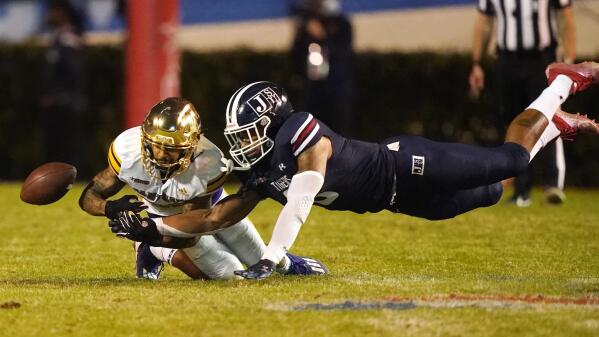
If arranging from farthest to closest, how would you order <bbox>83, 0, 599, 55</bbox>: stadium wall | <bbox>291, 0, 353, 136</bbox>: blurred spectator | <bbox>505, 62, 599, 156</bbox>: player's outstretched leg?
1. <bbox>83, 0, 599, 55</bbox>: stadium wall
2. <bbox>291, 0, 353, 136</bbox>: blurred spectator
3. <bbox>505, 62, 599, 156</bbox>: player's outstretched leg

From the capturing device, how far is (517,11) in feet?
30.3

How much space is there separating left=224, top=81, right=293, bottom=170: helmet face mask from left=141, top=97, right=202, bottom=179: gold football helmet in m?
0.19

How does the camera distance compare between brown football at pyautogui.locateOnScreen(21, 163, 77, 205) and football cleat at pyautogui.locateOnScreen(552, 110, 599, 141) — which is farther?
football cleat at pyautogui.locateOnScreen(552, 110, 599, 141)

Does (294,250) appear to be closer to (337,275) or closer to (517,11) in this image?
(337,275)

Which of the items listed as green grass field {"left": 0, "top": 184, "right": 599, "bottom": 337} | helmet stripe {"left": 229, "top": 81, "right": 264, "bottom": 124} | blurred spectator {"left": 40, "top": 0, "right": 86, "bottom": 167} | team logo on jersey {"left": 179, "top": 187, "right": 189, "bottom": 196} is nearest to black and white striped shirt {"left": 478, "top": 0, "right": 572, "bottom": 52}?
green grass field {"left": 0, "top": 184, "right": 599, "bottom": 337}

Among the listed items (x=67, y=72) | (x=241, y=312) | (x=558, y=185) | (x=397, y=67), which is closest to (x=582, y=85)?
(x=558, y=185)

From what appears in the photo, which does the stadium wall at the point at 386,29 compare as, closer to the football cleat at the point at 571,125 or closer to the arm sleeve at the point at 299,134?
the football cleat at the point at 571,125

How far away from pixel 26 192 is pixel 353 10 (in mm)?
8896

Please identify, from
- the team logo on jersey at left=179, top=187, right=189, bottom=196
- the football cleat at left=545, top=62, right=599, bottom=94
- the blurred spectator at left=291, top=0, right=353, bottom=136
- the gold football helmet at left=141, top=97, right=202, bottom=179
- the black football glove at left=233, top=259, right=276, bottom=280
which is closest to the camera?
the black football glove at left=233, top=259, right=276, bottom=280

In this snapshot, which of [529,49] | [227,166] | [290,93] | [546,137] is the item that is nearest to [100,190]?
[227,166]

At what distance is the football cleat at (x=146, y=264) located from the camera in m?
6.46

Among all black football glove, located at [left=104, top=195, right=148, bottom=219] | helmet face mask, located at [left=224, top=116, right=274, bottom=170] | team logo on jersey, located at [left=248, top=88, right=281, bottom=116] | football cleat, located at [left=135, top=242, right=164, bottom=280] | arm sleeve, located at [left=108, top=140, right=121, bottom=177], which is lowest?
football cleat, located at [left=135, top=242, right=164, bottom=280]

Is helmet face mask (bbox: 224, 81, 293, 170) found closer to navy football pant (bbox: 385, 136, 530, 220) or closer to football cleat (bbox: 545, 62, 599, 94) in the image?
navy football pant (bbox: 385, 136, 530, 220)

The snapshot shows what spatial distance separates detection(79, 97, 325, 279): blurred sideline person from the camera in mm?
5887
